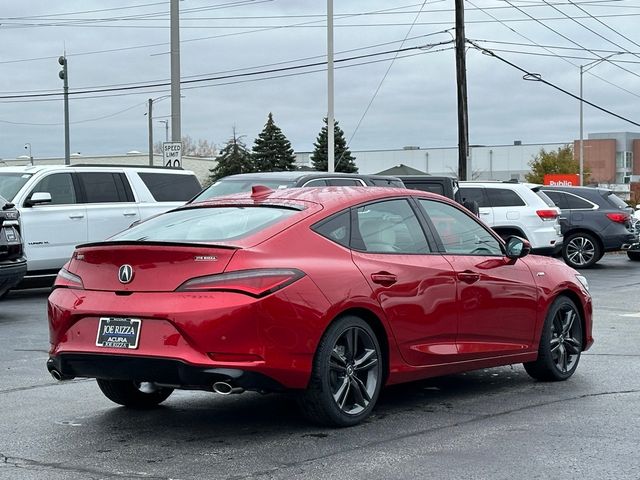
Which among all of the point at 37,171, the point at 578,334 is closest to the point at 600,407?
the point at 578,334

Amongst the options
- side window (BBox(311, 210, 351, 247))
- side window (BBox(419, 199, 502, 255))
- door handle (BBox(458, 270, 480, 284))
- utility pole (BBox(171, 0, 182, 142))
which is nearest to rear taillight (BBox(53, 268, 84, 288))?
side window (BBox(311, 210, 351, 247))

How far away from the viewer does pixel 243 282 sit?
6449 mm

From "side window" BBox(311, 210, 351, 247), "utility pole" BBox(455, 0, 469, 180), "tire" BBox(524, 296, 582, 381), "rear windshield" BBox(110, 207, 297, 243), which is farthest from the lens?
"utility pole" BBox(455, 0, 469, 180)

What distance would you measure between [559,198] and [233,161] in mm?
62716

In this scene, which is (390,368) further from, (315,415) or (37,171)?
(37,171)

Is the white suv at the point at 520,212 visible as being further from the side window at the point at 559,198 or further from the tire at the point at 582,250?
the side window at the point at 559,198

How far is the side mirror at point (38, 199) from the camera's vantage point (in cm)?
1586

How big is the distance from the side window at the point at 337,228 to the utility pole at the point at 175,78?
61.6ft

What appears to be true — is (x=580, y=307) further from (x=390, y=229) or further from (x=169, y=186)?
(x=169, y=186)

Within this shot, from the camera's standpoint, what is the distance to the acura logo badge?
670cm

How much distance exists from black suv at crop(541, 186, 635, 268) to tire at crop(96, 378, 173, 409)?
17.6 m

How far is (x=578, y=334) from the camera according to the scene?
9.20m

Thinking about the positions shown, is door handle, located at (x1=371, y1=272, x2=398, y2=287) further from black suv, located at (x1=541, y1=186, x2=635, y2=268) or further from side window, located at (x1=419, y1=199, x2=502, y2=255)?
black suv, located at (x1=541, y1=186, x2=635, y2=268)

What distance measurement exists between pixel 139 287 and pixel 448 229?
2.56 m
